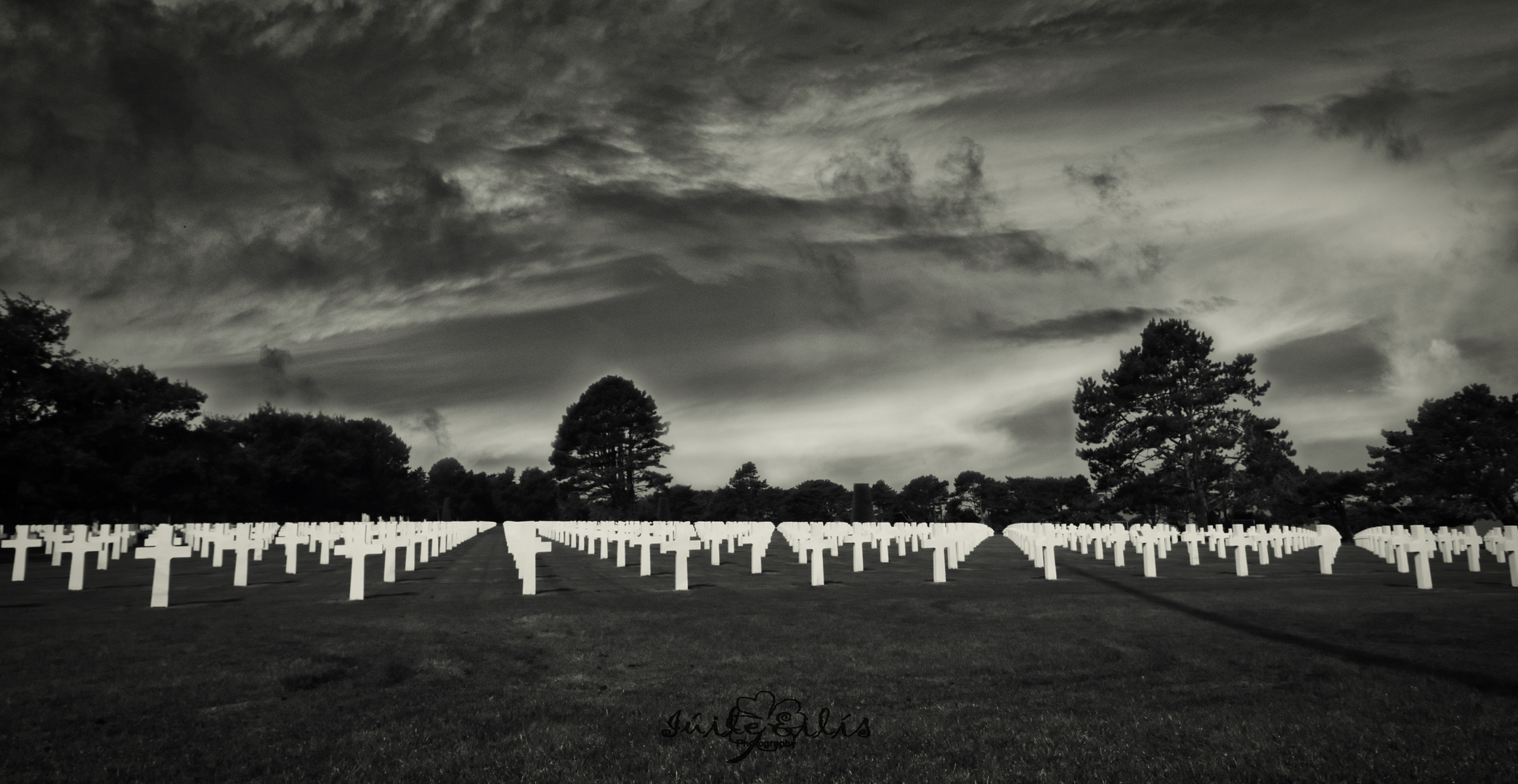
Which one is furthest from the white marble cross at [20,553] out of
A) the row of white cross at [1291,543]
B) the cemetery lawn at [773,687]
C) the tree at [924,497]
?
the tree at [924,497]

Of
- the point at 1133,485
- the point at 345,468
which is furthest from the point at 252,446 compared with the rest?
the point at 1133,485

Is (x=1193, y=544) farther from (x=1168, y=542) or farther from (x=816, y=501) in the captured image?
(x=816, y=501)

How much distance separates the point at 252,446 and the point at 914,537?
68197 mm

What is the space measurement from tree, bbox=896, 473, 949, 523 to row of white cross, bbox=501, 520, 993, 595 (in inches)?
2203

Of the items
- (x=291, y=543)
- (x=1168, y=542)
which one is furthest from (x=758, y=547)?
(x=1168, y=542)

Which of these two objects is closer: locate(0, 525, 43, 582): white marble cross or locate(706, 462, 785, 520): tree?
locate(0, 525, 43, 582): white marble cross

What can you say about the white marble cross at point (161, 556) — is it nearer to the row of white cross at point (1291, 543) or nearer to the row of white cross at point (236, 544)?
the row of white cross at point (236, 544)

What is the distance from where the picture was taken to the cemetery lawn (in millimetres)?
5262

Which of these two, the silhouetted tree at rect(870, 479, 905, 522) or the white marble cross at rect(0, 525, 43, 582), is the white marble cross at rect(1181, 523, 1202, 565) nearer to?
the white marble cross at rect(0, 525, 43, 582)

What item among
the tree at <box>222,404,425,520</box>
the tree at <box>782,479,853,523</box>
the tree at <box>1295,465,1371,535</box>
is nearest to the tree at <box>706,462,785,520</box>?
the tree at <box>782,479,853,523</box>

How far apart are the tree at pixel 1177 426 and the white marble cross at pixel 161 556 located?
51567mm

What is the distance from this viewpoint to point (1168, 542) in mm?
33312

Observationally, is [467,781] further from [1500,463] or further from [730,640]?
[1500,463]

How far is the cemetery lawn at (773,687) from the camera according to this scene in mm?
5262
